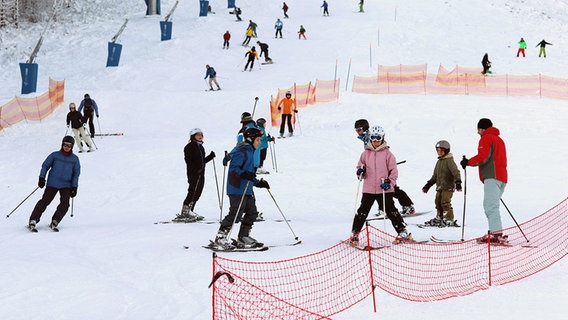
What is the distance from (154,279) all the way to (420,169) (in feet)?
31.1

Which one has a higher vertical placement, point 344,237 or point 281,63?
point 281,63

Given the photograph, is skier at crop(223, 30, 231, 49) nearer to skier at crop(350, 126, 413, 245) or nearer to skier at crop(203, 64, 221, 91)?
skier at crop(203, 64, 221, 91)

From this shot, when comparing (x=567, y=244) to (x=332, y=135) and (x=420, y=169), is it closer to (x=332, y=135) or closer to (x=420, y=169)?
(x=420, y=169)

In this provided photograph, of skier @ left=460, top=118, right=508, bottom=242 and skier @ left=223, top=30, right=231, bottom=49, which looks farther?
skier @ left=223, top=30, right=231, bottom=49

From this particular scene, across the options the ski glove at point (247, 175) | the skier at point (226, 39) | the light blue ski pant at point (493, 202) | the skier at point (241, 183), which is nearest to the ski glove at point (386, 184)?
the light blue ski pant at point (493, 202)

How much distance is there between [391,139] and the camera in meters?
18.7

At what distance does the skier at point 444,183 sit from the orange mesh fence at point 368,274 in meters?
1.24

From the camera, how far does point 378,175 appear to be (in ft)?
27.2

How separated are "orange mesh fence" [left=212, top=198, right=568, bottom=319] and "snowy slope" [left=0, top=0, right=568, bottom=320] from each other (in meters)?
0.26

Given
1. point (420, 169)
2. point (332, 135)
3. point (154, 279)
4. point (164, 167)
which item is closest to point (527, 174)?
point (420, 169)

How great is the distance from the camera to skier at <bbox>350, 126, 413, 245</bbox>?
8.27 m

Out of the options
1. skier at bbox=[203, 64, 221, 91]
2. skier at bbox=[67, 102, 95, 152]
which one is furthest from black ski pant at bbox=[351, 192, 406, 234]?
skier at bbox=[203, 64, 221, 91]

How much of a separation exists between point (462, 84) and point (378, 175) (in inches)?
780

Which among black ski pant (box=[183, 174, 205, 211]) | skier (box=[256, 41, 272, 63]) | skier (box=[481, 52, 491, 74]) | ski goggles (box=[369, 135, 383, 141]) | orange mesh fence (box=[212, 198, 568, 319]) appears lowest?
orange mesh fence (box=[212, 198, 568, 319])
